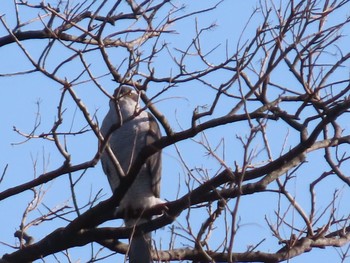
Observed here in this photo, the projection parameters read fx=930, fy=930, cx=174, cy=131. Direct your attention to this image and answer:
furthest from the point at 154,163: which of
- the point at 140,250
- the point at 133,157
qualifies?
the point at 140,250

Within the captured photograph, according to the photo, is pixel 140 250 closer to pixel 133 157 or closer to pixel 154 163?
pixel 133 157

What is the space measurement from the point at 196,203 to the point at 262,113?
0.78m

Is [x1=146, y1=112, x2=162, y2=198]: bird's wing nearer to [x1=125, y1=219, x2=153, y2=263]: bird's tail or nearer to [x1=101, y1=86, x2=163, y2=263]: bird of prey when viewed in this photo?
[x1=101, y1=86, x2=163, y2=263]: bird of prey

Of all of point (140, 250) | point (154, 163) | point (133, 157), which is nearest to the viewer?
point (140, 250)

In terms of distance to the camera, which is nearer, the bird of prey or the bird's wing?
the bird of prey

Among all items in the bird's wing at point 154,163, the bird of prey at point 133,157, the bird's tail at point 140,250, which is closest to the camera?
the bird's tail at point 140,250

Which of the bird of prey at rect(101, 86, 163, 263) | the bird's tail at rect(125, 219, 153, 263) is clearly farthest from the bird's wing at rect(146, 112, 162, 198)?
the bird's tail at rect(125, 219, 153, 263)

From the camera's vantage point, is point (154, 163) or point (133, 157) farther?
point (154, 163)

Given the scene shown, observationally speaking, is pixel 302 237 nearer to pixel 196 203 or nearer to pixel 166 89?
pixel 196 203

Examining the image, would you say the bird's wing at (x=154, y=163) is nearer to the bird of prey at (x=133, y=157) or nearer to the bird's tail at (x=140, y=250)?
the bird of prey at (x=133, y=157)

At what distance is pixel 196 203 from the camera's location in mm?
5320

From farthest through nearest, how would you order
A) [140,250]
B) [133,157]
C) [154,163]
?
[154,163] < [133,157] < [140,250]

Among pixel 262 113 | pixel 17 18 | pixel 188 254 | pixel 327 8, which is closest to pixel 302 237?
pixel 188 254

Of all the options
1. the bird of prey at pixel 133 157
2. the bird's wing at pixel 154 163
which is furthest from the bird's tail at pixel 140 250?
the bird's wing at pixel 154 163
